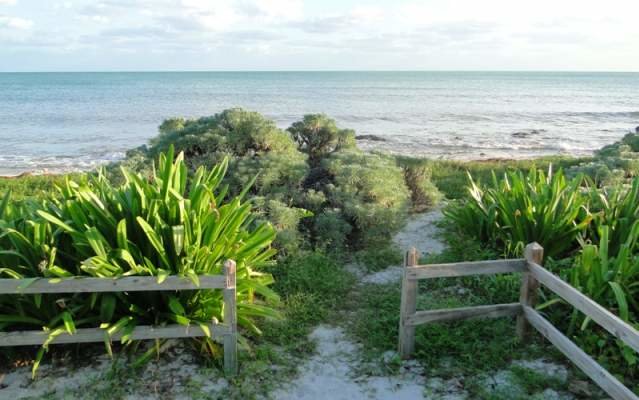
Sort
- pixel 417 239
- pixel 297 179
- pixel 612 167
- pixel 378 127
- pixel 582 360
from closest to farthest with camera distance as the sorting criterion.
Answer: pixel 582 360
pixel 297 179
pixel 417 239
pixel 612 167
pixel 378 127

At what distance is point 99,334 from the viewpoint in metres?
4.09

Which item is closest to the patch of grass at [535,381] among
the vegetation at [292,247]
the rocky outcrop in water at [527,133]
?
the vegetation at [292,247]

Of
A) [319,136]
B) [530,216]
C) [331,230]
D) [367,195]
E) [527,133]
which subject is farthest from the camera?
[527,133]

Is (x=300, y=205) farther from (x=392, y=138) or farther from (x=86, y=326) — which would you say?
(x=392, y=138)

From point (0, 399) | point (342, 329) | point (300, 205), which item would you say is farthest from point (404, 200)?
point (0, 399)

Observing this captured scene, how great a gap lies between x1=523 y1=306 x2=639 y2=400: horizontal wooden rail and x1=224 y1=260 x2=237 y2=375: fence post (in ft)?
8.28

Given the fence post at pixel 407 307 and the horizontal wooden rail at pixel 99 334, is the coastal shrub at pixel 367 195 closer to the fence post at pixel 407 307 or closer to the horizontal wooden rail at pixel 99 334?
the fence post at pixel 407 307

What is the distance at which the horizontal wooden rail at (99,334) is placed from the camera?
4.01 meters

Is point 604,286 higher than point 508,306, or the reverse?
point 604,286

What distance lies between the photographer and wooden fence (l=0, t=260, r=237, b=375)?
3.90m

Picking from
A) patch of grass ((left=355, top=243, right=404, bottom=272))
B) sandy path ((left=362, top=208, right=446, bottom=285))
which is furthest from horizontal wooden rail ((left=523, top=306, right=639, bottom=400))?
patch of grass ((left=355, top=243, right=404, bottom=272))

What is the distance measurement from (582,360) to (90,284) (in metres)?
3.62

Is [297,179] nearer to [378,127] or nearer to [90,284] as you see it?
[90,284]

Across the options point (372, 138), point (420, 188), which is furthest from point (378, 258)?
point (372, 138)
